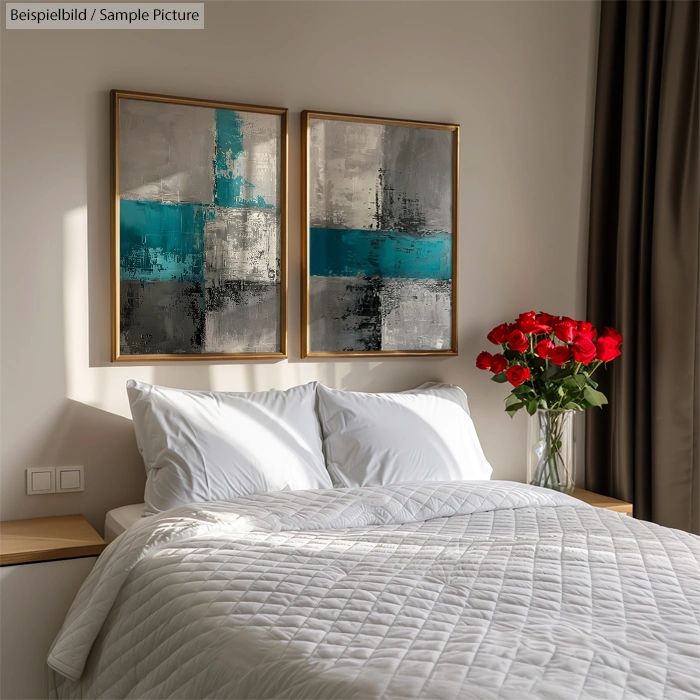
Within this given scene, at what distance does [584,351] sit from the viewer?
9.21ft

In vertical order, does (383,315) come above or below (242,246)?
below

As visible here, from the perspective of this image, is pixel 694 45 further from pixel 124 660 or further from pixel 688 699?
pixel 124 660

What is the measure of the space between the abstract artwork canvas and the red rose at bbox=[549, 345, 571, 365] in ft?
3.22

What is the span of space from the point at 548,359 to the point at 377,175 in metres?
0.95

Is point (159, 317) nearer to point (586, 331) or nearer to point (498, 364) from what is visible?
point (498, 364)

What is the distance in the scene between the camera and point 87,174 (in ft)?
8.15

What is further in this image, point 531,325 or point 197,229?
point 531,325

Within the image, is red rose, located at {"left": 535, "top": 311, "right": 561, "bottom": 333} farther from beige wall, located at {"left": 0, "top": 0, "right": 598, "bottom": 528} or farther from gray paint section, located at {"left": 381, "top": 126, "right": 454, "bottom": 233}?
gray paint section, located at {"left": 381, "top": 126, "right": 454, "bottom": 233}

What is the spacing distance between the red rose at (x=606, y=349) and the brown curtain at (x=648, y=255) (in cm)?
22

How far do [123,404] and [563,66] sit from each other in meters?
2.23

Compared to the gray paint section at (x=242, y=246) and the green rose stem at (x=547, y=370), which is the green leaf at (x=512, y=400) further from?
the gray paint section at (x=242, y=246)

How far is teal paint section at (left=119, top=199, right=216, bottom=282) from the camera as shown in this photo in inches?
99.1

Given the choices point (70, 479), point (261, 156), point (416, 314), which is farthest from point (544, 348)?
point (70, 479)

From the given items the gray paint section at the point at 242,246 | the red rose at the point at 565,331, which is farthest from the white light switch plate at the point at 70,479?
the red rose at the point at 565,331
